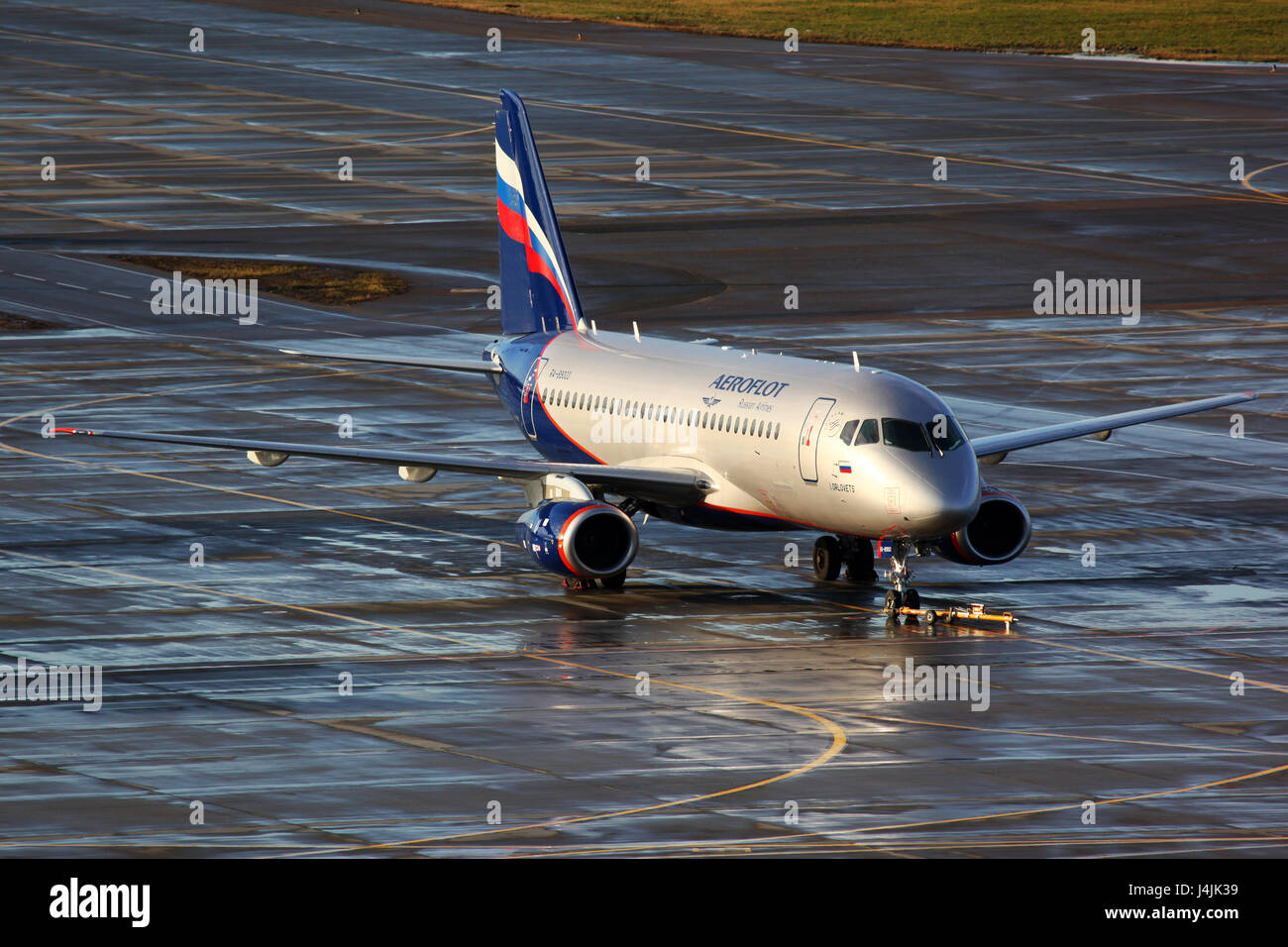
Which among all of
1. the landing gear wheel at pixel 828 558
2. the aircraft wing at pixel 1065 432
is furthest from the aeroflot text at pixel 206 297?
the aircraft wing at pixel 1065 432

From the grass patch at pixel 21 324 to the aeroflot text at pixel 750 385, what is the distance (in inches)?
1613

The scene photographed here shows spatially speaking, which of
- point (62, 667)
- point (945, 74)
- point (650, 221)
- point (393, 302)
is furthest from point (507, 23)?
point (62, 667)

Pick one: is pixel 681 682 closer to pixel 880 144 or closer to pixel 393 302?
pixel 393 302

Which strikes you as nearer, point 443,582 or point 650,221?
point 443,582

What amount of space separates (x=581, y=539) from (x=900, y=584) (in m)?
6.30

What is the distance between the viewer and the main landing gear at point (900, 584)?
4416 cm

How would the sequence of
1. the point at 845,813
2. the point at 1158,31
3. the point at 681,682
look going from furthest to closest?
the point at 1158,31 → the point at 681,682 → the point at 845,813

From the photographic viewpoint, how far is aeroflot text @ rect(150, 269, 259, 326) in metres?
85.2

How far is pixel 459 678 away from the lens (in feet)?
131

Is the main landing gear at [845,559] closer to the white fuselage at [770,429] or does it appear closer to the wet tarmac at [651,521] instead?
the wet tarmac at [651,521]

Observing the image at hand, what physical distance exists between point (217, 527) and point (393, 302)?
1315 inches

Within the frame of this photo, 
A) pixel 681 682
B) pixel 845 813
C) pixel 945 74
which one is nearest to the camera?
pixel 845 813
